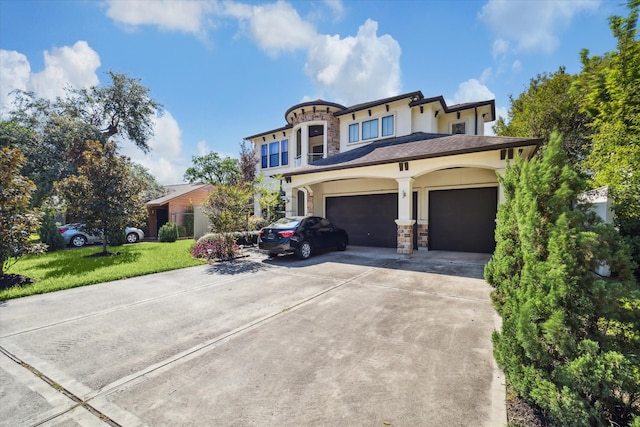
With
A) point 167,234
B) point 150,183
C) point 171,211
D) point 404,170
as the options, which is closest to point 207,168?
point 150,183

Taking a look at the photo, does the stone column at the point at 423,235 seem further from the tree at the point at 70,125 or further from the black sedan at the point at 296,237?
the tree at the point at 70,125

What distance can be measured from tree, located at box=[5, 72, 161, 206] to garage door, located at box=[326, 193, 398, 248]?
1666cm

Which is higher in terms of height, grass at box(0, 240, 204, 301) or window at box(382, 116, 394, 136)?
window at box(382, 116, 394, 136)

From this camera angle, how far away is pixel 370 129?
15148 millimetres

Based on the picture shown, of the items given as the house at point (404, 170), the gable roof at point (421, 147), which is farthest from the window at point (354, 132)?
the gable roof at point (421, 147)

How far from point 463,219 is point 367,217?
424 centimetres

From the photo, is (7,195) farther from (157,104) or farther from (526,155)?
(157,104)

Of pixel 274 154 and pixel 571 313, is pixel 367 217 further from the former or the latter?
pixel 571 313

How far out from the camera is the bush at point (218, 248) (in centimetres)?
1027

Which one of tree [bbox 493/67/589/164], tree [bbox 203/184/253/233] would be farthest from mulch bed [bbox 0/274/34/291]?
tree [bbox 493/67/589/164]

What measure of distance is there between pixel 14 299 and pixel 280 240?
6384 mm

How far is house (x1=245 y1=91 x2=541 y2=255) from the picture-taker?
967cm

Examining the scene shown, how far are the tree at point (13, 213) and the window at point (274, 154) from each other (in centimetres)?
1343

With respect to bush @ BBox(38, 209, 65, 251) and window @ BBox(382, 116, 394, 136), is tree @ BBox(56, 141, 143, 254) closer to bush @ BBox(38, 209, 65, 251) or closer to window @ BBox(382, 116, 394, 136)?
bush @ BBox(38, 209, 65, 251)
